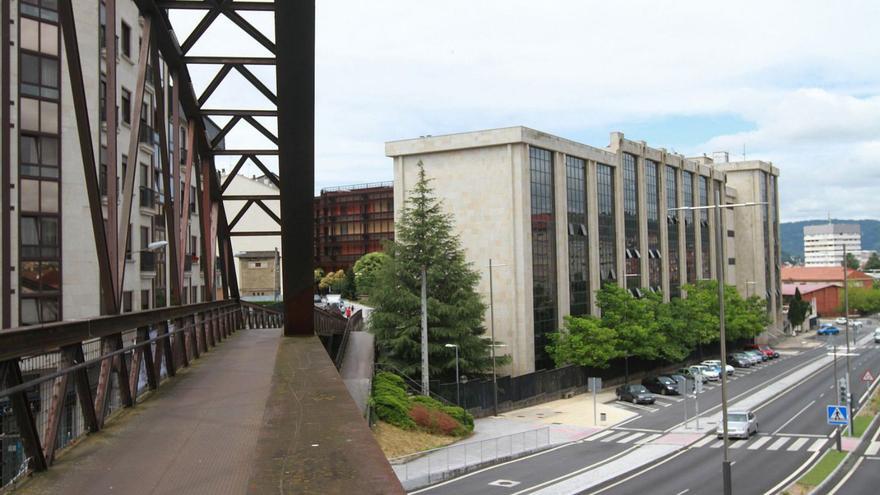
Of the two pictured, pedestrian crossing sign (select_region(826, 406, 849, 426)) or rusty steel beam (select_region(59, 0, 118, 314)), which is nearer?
rusty steel beam (select_region(59, 0, 118, 314))

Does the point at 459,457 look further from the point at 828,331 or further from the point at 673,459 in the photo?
the point at 828,331

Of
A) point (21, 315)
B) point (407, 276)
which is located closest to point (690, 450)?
point (407, 276)

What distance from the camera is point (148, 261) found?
3089cm

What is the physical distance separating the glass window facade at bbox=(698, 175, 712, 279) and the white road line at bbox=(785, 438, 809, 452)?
1872 inches

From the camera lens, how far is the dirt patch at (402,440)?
26148mm

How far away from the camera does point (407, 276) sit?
40.3m

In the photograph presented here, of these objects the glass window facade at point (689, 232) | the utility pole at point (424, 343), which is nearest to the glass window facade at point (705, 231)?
the glass window facade at point (689, 232)

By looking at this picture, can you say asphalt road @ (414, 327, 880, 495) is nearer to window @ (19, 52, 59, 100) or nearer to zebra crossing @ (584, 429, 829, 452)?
zebra crossing @ (584, 429, 829, 452)

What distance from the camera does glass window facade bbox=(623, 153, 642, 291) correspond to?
202 feet

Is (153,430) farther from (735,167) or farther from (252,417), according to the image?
(735,167)

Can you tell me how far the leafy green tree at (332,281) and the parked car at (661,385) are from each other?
57552 mm

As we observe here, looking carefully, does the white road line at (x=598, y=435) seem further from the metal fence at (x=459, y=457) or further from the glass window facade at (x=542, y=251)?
the glass window facade at (x=542, y=251)

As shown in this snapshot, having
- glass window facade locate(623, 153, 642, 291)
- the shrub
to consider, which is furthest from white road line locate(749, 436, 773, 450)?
glass window facade locate(623, 153, 642, 291)

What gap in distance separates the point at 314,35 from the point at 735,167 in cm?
9224
